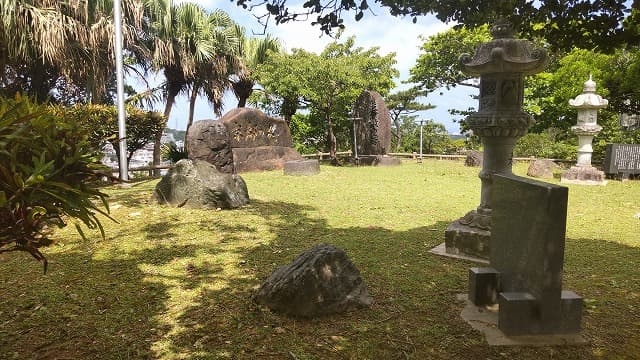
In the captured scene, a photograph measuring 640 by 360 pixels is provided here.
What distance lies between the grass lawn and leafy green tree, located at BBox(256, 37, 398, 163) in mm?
10607

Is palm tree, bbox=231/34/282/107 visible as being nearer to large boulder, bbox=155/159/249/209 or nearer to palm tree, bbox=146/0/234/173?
palm tree, bbox=146/0/234/173

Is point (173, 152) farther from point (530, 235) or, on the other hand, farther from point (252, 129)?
point (530, 235)

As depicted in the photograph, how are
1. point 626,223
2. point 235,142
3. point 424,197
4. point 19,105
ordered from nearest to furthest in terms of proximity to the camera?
point 19,105, point 626,223, point 424,197, point 235,142

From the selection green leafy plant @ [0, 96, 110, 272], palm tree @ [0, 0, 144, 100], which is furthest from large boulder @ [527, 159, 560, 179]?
palm tree @ [0, 0, 144, 100]

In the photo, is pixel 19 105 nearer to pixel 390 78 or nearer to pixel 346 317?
pixel 346 317

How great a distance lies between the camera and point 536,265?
9.50 ft

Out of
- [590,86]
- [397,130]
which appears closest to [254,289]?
[590,86]

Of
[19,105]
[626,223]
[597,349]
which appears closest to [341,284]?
[597,349]

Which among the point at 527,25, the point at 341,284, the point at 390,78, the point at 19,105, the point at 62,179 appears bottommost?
the point at 341,284

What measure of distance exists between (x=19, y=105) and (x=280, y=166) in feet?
43.6

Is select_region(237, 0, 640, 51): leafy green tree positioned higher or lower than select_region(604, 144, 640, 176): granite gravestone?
higher

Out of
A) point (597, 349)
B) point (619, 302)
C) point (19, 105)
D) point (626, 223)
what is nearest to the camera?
point (19, 105)

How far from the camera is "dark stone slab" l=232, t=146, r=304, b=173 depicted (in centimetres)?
1412

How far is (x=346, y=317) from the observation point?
128 inches
